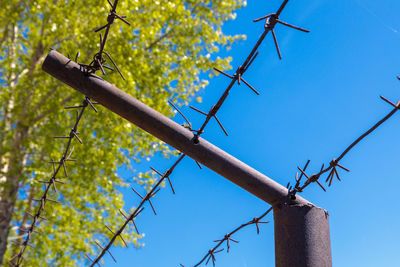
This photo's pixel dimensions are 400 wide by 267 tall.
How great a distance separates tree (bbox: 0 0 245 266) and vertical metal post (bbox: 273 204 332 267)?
4.83 meters

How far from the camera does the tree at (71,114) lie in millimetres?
5754

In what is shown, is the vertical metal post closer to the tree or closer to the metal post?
the metal post

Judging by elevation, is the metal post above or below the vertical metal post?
above

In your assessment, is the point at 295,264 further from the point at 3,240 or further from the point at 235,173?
A: the point at 3,240

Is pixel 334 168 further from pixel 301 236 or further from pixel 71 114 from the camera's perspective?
pixel 71 114

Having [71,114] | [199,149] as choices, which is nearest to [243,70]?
[199,149]

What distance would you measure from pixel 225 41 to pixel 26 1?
139 inches

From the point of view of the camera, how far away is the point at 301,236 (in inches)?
39.8

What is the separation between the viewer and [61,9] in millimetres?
5727

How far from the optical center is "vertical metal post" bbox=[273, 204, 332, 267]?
983 mm

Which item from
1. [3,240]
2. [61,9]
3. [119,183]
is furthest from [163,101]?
[3,240]

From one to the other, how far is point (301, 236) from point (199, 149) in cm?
39

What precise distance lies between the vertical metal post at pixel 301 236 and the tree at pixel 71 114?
4.83m

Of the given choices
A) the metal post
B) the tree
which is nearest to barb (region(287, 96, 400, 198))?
the metal post
